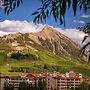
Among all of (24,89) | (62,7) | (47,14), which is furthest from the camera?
(24,89)

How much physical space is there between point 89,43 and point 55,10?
1.05 m

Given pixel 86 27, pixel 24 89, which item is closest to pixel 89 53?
pixel 86 27

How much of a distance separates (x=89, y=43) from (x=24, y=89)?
186 metres

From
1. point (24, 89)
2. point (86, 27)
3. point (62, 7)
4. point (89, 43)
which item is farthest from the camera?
point (24, 89)

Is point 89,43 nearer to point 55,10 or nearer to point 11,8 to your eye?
point 55,10

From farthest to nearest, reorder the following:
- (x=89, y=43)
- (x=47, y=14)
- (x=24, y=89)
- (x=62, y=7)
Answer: (x=24, y=89)
(x=89, y=43)
(x=47, y=14)
(x=62, y=7)

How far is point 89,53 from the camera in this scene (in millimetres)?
7016

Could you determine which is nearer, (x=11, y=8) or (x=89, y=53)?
(x=11, y=8)

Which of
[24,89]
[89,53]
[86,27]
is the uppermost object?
[86,27]

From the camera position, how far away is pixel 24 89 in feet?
627

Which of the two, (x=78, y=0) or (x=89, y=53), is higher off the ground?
(x=78, y=0)

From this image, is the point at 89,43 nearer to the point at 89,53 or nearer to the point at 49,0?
the point at 89,53

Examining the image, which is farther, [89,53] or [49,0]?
[89,53]

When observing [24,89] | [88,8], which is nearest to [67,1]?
[88,8]
